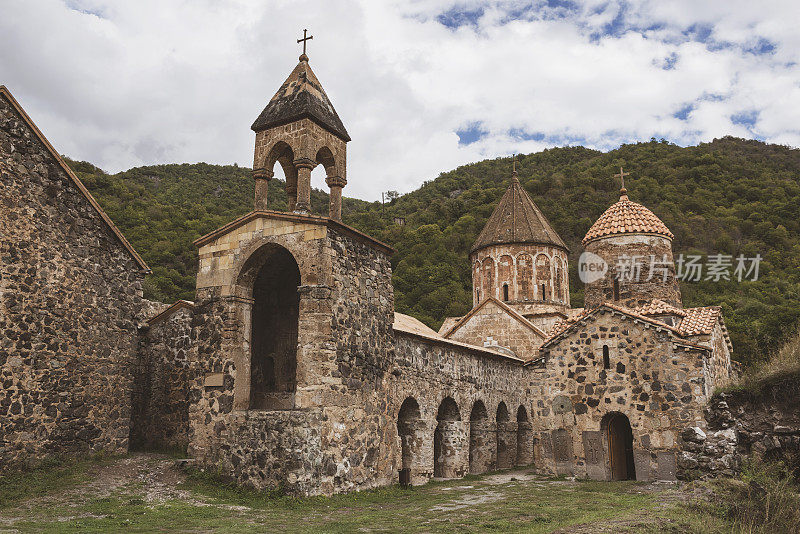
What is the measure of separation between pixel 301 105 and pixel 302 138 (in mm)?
655

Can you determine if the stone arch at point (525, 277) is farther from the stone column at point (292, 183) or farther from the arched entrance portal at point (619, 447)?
the stone column at point (292, 183)

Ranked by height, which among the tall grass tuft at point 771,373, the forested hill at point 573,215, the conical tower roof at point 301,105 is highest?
the forested hill at point 573,215

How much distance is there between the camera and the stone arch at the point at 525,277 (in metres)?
20.8

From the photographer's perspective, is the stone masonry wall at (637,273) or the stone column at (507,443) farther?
the stone column at (507,443)

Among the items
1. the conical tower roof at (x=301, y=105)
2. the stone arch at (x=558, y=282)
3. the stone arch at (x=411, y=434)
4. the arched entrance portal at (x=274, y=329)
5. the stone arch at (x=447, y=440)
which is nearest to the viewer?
the conical tower roof at (x=301, y=105)

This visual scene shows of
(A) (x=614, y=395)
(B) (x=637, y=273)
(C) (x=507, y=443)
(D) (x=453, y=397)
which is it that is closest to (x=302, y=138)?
(D) (x=453, y=397)

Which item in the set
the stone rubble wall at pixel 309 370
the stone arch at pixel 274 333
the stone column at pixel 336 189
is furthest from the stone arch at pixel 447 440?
the stone column at pixel 336 189

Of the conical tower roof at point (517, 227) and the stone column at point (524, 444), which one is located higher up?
the conical tower roof at point (517, 227)

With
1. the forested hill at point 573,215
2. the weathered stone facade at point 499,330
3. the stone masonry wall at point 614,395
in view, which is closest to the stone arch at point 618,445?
the stone masonry wall at point 614,395

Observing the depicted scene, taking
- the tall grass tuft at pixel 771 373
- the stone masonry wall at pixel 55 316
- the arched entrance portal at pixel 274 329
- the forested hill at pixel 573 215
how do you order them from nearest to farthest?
the stone masonry wall at pixel 55 316, the tall grass tuft at pixel 771 373, the arched entrance portal at pixel 274 329, the forested hill at pixel 573 215

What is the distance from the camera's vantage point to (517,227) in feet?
70.7

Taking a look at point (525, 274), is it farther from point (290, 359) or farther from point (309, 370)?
point (309, 370)

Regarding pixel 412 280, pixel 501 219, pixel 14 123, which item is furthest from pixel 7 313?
pixel 412 280

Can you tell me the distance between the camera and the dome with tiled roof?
16.3m
